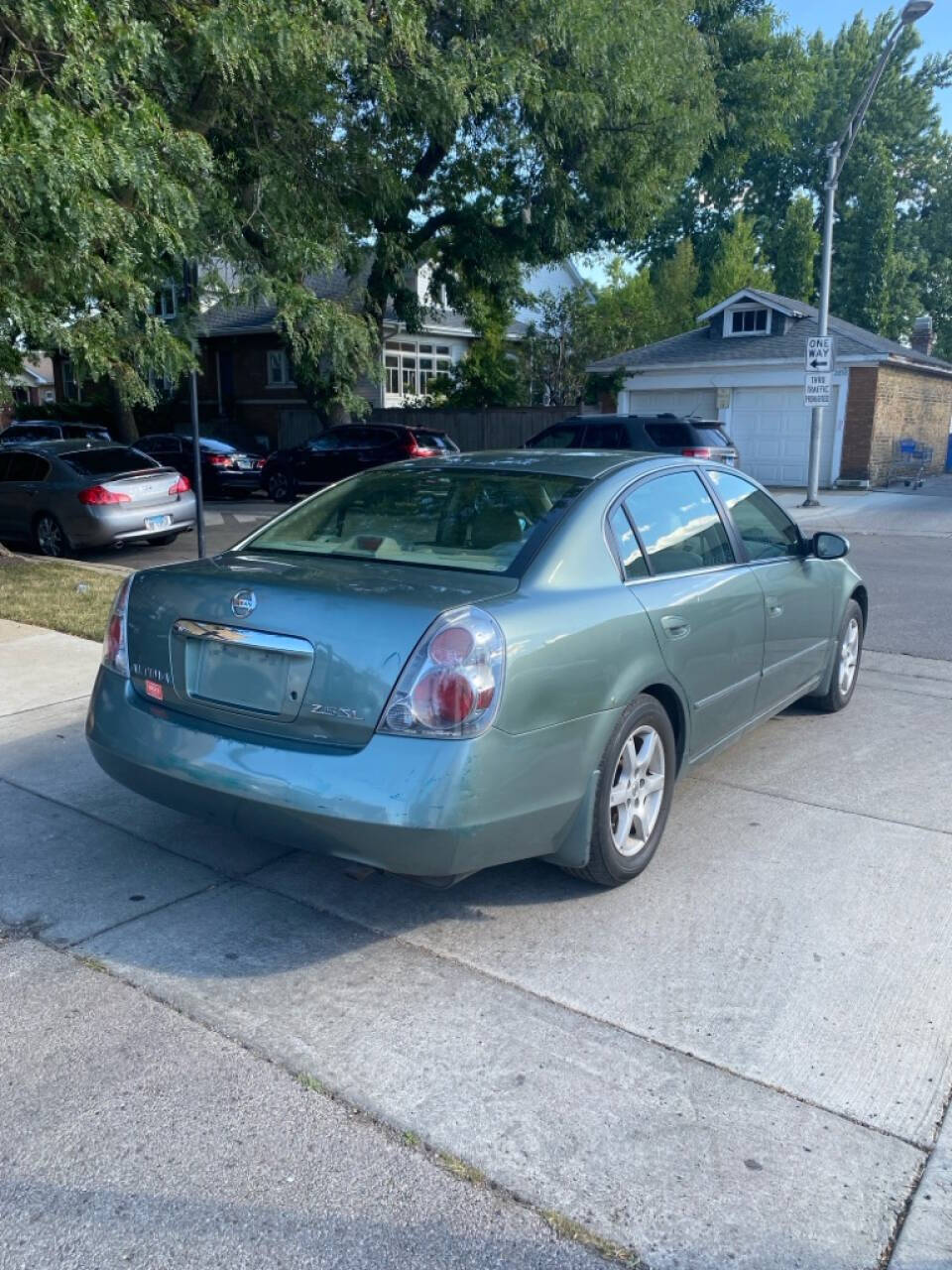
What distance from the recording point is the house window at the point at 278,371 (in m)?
31.0

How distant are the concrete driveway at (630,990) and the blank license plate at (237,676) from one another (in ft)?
2.62

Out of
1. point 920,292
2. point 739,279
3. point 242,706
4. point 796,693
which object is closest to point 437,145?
point 796,693

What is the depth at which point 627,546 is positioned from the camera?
4.11 meters

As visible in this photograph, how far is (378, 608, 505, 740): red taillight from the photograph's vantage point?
3201 mm

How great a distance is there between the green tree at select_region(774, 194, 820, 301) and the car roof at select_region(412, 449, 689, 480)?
41.0 metres

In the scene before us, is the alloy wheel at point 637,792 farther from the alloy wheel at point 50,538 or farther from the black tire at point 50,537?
the alloy wheel at point 50,538

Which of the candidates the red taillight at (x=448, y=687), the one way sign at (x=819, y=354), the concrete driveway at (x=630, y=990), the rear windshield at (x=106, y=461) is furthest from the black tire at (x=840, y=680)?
the one way sign at (x=819, y=354)

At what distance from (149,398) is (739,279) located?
31.5 m

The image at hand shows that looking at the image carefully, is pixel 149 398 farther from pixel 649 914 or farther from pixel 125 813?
pixel 649 914

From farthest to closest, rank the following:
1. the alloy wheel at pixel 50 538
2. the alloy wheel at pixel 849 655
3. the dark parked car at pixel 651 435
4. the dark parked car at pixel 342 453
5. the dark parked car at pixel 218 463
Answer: the dark parked car at pixel 218 463 → the dark parked car at pixel 342 453 → the dark parked car at pixel 651 435 → the alloy wheel at pixel 50 538 → the alloy wheel at pixel 849 655

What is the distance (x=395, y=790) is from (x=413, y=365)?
101 ft

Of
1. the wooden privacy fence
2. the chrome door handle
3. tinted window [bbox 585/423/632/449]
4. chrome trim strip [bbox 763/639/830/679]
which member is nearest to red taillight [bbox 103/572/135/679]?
the chrome door handle

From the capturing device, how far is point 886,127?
49812mm

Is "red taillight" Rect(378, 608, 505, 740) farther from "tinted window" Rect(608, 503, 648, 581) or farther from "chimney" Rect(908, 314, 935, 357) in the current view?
"chimney" Rect(908, 314, 935, 357)
